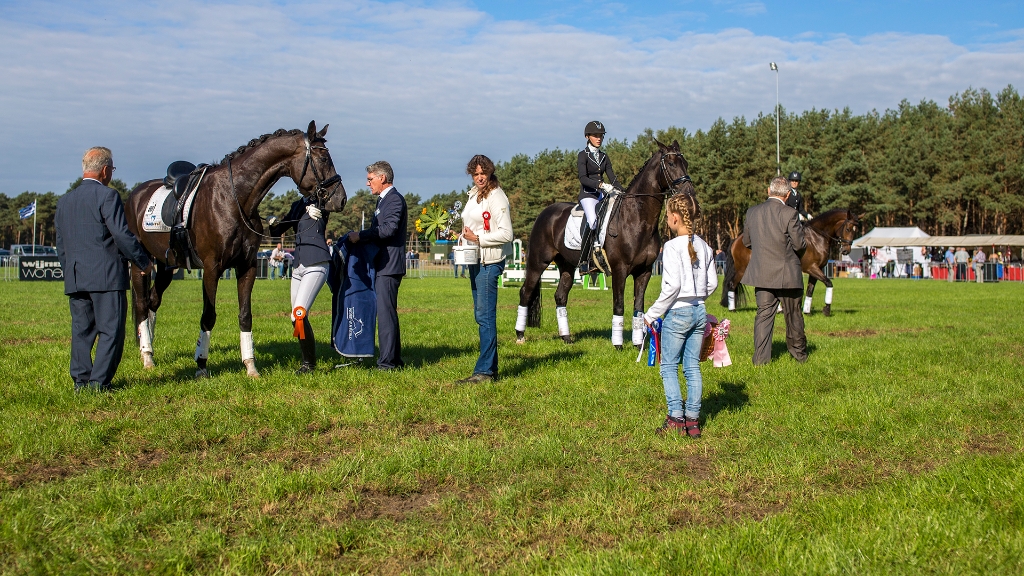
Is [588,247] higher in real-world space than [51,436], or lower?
higher

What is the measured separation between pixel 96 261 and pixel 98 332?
0.64 metres

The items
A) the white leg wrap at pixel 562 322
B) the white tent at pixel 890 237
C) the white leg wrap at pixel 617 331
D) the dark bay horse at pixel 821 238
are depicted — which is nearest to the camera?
the white leg wrap at pixel 617 331

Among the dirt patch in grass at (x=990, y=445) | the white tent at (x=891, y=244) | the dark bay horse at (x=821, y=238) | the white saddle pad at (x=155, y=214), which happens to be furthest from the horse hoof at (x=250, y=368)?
the white tent at (x=891, y=244)

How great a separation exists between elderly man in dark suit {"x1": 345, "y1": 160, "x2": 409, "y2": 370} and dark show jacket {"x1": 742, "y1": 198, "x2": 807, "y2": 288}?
404cm

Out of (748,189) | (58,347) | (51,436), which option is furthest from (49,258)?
(748,189)

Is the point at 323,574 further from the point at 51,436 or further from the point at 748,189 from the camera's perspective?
the point at 748,189

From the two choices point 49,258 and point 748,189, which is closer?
point 49,258

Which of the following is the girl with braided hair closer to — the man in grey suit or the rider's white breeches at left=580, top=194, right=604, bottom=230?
the man in grey suit

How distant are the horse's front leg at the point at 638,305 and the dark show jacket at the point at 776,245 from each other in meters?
1.54

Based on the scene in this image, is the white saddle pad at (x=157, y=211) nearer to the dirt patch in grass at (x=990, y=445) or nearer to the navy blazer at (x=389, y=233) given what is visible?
the navy blazer at (x=389, y=233)

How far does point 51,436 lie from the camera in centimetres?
573

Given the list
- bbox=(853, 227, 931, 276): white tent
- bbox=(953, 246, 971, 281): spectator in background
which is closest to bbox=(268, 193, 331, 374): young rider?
bbox=(953, 246, 971, 281): spectator in background

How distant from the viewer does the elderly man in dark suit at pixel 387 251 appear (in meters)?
8.63

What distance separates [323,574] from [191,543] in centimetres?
73
